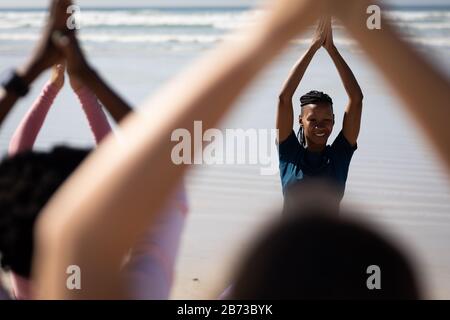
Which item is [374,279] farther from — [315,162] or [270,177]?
[270,177]

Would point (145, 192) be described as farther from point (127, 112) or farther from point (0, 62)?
point (0, 62)

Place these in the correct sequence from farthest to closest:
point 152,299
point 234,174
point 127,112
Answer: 1. point 234,174
2. point 127,112
3. point 152,299

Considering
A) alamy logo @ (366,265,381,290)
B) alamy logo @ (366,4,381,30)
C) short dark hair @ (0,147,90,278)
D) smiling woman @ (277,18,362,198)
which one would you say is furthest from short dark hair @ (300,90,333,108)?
alamy logo @ (366,4,381,30)

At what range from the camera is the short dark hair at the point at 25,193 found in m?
0.95

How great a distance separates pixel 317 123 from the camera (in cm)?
258

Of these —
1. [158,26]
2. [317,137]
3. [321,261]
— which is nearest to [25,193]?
[321,261]

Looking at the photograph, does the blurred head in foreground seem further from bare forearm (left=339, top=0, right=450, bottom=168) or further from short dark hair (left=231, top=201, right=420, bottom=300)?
bare forearm (left=339, top=0, right=450, bottom=168)

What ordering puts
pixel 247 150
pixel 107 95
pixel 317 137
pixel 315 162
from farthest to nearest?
pixel 247 150 < pixel 317 137 < pixel 315 162 < pixel 107 95

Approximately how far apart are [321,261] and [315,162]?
170cm

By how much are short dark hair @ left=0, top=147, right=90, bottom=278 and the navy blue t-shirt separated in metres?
1.42

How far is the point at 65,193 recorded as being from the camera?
23.4 inches

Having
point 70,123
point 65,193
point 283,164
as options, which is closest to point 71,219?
point 65,193

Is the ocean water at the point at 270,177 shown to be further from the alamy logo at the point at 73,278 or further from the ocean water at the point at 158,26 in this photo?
the ocean water at the point at 158,26
